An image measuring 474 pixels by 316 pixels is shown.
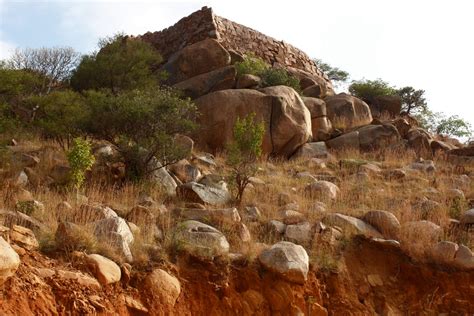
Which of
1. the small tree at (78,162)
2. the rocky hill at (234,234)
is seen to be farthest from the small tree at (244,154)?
the small tree at (78,162)

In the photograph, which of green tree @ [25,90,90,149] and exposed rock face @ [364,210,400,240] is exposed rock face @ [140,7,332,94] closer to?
green tree @ [25,90,90,149]

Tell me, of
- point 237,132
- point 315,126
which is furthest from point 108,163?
point 315,126

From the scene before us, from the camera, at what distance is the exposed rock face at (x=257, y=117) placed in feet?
42.5

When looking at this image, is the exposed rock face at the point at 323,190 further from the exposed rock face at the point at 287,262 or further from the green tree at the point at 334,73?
the green tree at the point at 334,73

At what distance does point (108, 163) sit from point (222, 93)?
444cm

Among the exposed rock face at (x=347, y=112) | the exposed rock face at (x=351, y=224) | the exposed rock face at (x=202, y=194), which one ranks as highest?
the exposed rock face at (x=347, y=112)

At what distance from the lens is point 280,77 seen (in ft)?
49.5

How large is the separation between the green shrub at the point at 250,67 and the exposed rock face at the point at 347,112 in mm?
2233

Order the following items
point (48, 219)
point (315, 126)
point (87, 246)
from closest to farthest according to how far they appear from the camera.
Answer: point (87, 246), point (48, 219), point (315, 126)

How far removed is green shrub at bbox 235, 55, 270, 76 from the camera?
48.9 ft

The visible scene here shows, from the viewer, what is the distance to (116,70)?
47.3ft

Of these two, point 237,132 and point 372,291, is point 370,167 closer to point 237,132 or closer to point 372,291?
point 237,132

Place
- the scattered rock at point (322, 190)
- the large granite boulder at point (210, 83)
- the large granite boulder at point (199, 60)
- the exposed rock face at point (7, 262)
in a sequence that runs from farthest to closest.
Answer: the large granite boulder at point (199, 60), the large granite boulder at point (210, 83), the scattered rock at point (322, 190), the exposed rock face at point (7, 262)

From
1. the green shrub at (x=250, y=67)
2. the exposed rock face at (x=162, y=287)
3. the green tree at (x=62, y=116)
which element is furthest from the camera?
the green shrub at (x=250, y=67)
